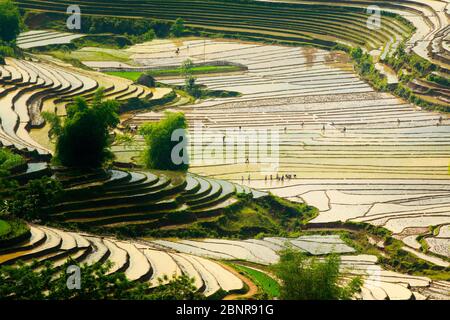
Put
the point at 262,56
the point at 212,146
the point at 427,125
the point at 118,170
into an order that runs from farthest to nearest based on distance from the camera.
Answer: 1. the point at 262,56
2. the point at 427,125
3. the point at 212,146
4. the point at 118,170

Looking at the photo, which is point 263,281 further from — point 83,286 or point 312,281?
point 83,286

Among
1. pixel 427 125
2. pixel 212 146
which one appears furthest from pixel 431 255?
pixel 427 125

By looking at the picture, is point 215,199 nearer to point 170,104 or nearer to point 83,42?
point 170,104

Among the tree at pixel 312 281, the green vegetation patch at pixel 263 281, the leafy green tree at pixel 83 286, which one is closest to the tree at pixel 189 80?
the green vegetation patch at pixel 263 281

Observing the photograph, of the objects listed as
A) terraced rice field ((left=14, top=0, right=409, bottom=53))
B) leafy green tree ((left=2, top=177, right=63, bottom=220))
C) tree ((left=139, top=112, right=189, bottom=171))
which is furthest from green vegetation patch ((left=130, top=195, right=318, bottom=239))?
terraced rice field ((left=14, top=0, right=409, bottom=53))

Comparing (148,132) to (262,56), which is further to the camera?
(262,56)

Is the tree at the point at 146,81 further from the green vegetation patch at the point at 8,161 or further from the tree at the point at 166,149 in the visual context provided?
the green vegetation patch at the point at 8,161
